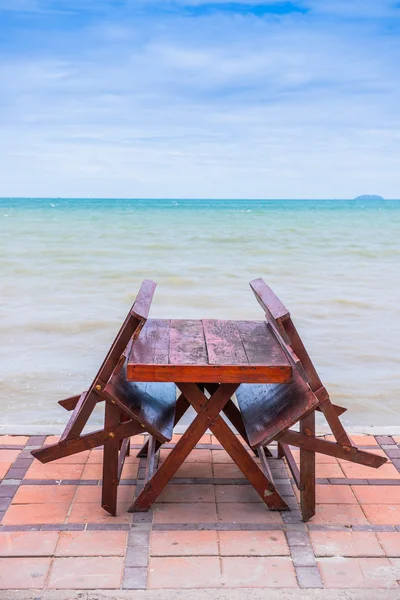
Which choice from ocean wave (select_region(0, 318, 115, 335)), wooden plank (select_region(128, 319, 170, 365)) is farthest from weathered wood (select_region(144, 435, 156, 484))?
ocean wave (select_region(0, 318, 115, 335))

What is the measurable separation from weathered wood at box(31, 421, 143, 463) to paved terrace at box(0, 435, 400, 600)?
302mm

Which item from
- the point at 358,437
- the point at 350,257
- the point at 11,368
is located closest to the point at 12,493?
the point at 358,437

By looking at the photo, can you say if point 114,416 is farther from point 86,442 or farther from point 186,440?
point 186,440

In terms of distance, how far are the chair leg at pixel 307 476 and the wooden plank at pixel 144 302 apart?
1.01 metres

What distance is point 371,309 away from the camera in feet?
38.0

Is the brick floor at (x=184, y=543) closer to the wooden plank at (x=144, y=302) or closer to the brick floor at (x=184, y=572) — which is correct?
the brick floor at (x=184, y=572)

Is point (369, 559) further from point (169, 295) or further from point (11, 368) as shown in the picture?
point (169, 295)

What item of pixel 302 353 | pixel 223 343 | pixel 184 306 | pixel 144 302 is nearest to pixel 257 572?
pixel 302 353

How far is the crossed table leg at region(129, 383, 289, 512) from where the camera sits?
147 inches

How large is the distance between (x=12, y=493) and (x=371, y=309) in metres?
8.55

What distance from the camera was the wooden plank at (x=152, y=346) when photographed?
359cm

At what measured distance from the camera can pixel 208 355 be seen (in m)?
3.74

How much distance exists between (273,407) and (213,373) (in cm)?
62

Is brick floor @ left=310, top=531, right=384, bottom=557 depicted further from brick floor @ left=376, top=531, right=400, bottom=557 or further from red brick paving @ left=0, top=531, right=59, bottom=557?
red brick paving @ left=0, top=531, right=59, bottom=557
